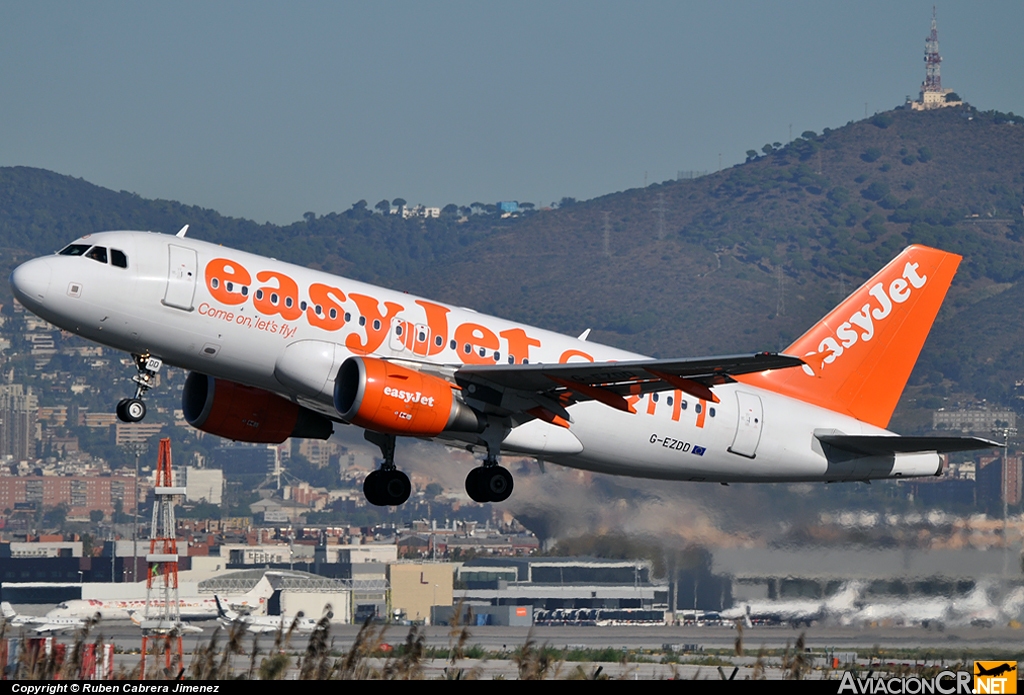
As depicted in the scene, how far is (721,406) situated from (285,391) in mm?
10443

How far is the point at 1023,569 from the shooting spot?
3916 cm

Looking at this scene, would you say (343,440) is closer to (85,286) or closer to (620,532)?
(620,532)

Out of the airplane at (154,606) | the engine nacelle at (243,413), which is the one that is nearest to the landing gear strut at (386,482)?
the engine nacelle at (243,413)

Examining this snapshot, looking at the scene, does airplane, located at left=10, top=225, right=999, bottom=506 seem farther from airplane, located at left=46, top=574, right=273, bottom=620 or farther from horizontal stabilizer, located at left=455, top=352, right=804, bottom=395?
airplane, located at left=46, top=574, right=273, bottom=620

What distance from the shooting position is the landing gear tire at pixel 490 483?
34.2 meters

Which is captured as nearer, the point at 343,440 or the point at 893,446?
the point at 893,446

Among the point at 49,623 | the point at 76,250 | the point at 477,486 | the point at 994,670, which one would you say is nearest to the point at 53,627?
the point at 49,623

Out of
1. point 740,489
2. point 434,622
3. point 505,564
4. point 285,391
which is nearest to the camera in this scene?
point 285,391

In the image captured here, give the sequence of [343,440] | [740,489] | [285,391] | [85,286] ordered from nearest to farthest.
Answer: [85,286]
[285,391]
[740,489]
[343,440]

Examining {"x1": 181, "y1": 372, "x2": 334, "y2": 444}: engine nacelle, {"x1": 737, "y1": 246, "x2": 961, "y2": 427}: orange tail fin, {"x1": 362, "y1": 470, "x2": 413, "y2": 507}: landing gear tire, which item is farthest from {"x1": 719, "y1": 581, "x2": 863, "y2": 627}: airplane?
{"x1": 181, "y1": 372, "x2": 334, "y2": 444}: engine nacelle

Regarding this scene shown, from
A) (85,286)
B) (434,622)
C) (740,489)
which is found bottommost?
(434,622)

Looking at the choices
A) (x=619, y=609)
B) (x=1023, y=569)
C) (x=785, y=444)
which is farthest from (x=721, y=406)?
(x=619, y=609)

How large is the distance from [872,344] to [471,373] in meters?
12.0

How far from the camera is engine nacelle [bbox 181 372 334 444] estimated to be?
116 feet
